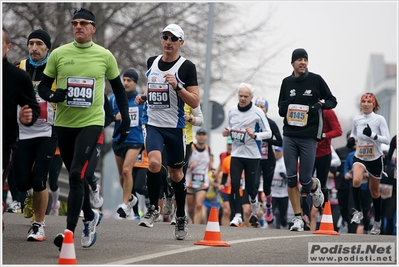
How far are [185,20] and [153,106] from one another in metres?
20.8

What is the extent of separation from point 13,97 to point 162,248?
7.13ft

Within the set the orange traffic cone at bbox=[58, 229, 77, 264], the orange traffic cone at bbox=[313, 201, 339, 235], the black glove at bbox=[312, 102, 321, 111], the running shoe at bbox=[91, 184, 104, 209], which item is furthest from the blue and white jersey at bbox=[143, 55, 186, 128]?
the running shoe at bbox=[91, 184, 104, 209]

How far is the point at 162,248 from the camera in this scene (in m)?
10.1

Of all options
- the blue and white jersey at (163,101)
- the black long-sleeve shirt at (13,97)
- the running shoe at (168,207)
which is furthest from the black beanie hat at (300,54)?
the black long-sleeve shirt at (13,97)

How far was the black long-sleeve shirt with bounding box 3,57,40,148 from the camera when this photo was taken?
9227 mm

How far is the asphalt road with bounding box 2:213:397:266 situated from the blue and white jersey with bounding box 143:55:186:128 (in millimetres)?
1319

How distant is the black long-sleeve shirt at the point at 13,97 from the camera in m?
9.23

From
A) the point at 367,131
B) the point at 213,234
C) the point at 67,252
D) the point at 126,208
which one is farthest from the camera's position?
the point at 126,208

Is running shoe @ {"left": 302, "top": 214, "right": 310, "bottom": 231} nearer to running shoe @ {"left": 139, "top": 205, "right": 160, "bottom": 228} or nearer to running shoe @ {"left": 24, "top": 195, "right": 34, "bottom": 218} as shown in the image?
running shoe @ {"left": 139, "top": 205, "right": 160, "bottom": 228}

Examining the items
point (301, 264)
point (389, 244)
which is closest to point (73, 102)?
point (301, 264)

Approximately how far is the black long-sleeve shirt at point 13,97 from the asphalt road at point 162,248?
1.11m

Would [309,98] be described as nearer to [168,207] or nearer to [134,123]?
[168,207]

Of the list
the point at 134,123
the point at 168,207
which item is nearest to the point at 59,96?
the point at 168,207

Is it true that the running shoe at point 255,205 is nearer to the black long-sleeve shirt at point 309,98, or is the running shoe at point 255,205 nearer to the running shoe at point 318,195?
the running shoe at point 318,195
